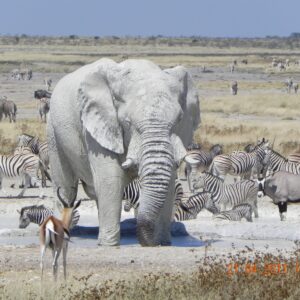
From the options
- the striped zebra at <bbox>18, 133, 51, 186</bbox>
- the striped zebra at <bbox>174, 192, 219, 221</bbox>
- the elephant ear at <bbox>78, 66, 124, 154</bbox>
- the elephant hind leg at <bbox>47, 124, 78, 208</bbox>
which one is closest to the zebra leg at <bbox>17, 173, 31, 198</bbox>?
the striped zebra at <bbox>18, 133, 51, 186</bbox>

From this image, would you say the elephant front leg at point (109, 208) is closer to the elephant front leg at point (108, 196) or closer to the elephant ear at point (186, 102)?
the elephant front leg at point (108, 196)

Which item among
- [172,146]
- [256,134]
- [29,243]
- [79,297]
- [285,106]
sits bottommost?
[79,297]

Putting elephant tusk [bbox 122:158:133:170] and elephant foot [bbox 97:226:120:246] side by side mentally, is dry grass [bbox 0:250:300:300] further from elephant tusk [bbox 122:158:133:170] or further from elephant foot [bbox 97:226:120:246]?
elephant foot [bbox 97:226:120:246]

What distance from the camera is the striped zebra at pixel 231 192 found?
18703 mm

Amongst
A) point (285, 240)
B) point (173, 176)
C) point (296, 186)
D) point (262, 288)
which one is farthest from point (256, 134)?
point (262, 288)

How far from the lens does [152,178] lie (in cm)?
1285

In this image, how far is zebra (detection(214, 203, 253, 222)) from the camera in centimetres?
1720

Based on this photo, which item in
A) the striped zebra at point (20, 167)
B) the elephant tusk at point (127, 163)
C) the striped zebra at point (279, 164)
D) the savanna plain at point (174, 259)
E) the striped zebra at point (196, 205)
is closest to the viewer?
the savanna plain at point (174, 259)

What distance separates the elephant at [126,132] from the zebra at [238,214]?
283cm

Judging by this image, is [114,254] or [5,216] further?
[5,216]

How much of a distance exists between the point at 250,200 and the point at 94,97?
5.34 meters

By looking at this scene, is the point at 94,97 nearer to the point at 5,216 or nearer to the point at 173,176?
the point at 173,176

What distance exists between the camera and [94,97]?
14.0 metres
